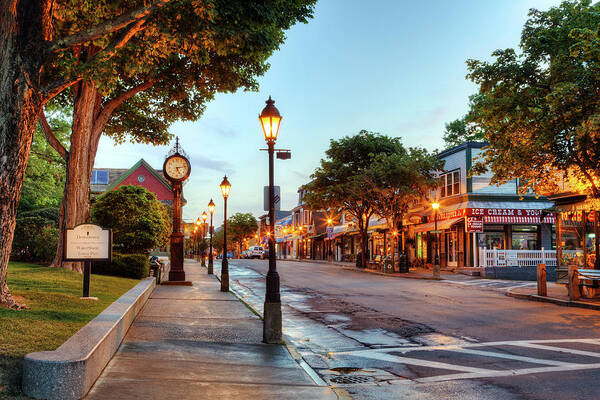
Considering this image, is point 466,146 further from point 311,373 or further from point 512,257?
point 311,373

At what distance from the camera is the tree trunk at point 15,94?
7.29m

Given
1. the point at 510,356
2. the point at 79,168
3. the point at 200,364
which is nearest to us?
the point at 200,364

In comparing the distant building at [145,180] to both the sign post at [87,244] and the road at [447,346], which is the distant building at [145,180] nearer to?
the road at [447,346]

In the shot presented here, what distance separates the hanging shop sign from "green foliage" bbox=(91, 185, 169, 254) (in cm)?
2056

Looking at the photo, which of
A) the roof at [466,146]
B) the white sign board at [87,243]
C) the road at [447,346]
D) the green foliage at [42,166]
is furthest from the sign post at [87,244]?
the roof at [466,146]

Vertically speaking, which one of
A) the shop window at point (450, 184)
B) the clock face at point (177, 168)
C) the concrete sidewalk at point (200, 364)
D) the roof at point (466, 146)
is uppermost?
the roof at point (466, 146)

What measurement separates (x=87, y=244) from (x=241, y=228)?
103897 millimetres

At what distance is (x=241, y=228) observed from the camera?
11456 centimetres

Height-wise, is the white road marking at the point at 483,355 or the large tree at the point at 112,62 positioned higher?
the large tree at the point at 112,62

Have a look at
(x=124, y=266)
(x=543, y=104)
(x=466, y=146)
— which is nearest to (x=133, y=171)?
(x=466, y=146)

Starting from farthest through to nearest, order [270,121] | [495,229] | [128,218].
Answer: [495,229] → [128,218] → [270,121]

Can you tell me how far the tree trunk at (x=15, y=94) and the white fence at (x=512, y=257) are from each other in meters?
27.7

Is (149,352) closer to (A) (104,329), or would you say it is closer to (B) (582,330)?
(A) (104,329)

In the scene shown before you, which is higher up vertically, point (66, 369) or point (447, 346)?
point (66, 369)
